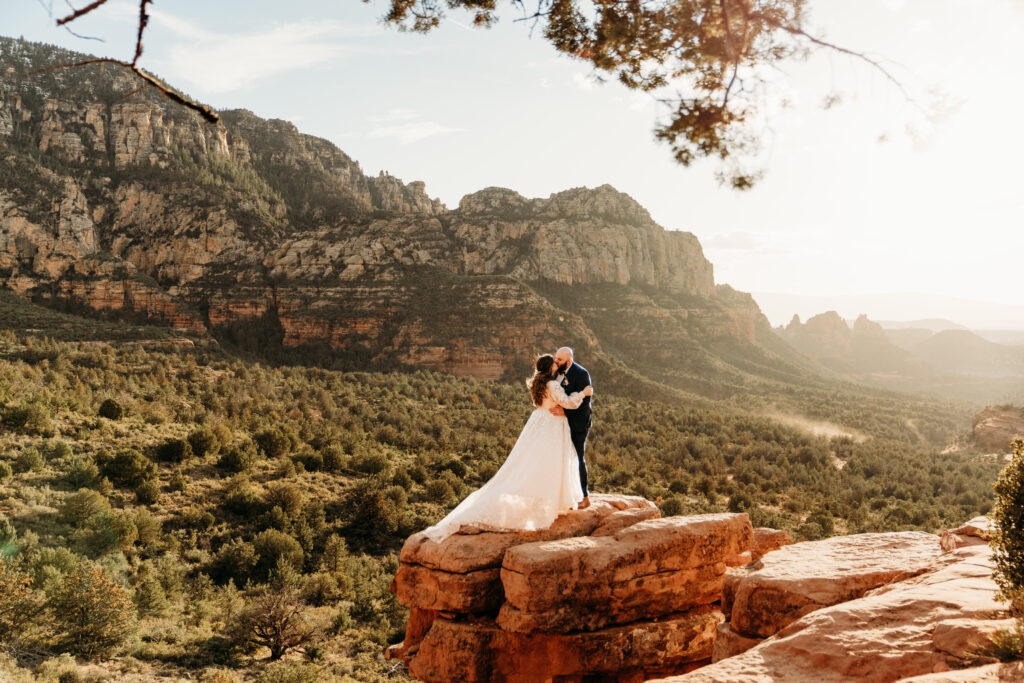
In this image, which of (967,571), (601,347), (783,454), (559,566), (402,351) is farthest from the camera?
(601,347)

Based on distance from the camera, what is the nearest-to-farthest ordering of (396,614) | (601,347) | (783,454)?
(396,614)
(783,454)
(601,347)

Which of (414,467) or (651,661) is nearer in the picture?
(651,661)

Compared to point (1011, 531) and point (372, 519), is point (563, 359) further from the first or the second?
point (372, 519)

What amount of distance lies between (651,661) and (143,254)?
78.9m

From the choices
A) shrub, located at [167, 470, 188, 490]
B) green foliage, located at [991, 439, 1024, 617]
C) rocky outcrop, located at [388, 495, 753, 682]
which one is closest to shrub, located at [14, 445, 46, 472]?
shrub, located at [167, 470, 188, 490]

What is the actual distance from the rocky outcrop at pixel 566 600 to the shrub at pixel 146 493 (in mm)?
16954

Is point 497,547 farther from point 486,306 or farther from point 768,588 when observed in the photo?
point 486,306

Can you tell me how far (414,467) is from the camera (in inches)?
1043

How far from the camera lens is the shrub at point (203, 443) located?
23500mm

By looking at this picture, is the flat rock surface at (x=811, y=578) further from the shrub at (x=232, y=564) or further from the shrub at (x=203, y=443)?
the shrub at (x=203, y=443)

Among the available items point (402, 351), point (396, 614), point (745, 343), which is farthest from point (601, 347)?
point (396, 614)

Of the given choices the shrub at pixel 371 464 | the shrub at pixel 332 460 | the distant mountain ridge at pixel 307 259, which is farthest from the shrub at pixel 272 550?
the distant mountain ridge at pixel 307 259

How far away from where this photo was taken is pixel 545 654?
6.35 m

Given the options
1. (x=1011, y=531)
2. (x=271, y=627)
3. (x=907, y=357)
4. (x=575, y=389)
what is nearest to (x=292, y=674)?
(x=271, y=627)
